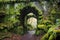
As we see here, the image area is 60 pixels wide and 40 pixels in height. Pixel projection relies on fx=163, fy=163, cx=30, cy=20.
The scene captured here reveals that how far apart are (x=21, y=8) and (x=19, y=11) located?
0.36 m

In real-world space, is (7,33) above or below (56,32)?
below

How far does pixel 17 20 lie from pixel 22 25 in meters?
0.89

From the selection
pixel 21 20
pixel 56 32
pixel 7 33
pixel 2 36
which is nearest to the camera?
pixel 56 32

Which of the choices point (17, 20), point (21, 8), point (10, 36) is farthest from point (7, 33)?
point (21, 8)

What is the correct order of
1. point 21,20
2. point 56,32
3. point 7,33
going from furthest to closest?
point 21,20 < point 7,33 < point 56,32

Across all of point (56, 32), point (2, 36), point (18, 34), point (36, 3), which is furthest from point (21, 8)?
point (56, 32)

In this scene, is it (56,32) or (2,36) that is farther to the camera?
(2,36)

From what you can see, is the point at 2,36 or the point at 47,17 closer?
the point at 2,36

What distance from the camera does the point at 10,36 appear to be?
14.4m

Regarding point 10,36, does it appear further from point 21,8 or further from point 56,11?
point 56,11

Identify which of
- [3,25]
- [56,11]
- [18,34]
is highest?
[56,11]

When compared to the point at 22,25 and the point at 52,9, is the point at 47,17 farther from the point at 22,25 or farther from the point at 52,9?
the point at 22,25

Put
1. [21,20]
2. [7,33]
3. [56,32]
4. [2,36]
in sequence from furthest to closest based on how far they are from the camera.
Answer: [21,20] → [7,33] → [2,36] → [56,32]

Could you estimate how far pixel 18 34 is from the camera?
15547 millimetres
